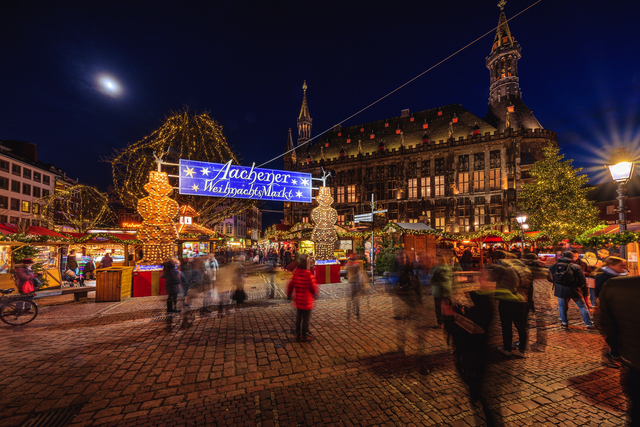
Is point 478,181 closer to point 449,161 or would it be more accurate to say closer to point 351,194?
point 449,161

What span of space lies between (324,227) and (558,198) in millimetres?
25129

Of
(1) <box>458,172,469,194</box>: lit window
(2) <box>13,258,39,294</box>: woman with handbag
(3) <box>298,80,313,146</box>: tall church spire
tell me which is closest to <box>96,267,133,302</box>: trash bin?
(2) <box>13,258,39,294</box>: woman with handbag

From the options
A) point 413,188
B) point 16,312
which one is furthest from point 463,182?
point 16,312

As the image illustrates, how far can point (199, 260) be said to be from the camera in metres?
9.04

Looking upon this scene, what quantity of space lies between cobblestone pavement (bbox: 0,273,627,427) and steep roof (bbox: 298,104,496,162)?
35.9 m

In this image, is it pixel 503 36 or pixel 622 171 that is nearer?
pixel 622 171

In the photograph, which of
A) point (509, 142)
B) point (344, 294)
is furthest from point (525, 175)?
point (344, 294)

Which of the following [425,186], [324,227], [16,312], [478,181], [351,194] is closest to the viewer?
[16,312]

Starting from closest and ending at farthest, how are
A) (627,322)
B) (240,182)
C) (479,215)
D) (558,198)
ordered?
(627,322) → (240,182) → (558,198) → (479,215)

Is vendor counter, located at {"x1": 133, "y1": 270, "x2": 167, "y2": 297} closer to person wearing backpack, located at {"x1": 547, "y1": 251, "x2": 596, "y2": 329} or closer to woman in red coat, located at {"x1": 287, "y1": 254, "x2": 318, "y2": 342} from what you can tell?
woman in red coat, located at {"x1": 287, "y1": 254, "x2": 318, "y2": 342}

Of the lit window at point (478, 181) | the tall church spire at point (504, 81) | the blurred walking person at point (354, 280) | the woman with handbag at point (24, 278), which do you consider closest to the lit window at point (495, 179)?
the lit window at point (478, 181)

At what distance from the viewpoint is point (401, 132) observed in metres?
41.7

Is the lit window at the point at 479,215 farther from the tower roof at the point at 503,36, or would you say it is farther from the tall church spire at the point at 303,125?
the tall church spire at the point at 303,125

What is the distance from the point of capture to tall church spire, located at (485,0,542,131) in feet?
119
